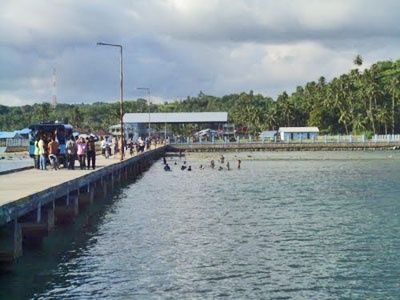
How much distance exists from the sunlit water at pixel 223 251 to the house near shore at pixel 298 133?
334 feet

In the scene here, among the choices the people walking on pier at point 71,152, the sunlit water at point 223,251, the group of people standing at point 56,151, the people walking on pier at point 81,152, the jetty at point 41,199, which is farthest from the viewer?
the people walking on pier at point 81,152

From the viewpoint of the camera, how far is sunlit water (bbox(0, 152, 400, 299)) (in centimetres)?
1783

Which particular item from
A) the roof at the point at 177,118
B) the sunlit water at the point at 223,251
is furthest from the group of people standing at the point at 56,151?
the roof at the point at 177,118

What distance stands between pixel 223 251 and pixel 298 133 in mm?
123339

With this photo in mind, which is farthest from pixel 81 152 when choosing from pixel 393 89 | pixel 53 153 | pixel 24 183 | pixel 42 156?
pixel 393 89

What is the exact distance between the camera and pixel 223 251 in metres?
22.8

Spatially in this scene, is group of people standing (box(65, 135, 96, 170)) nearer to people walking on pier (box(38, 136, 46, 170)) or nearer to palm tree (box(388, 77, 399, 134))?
people walking on pier (box(38, 136, 46, 170))

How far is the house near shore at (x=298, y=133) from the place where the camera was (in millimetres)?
142750

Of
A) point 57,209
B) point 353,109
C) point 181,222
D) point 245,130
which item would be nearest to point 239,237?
point 181,222

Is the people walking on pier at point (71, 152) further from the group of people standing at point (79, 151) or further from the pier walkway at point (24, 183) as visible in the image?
the pier walkway at point (24, 183)

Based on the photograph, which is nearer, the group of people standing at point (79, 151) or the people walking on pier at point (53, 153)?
the people walking on pier at point (53, 153)

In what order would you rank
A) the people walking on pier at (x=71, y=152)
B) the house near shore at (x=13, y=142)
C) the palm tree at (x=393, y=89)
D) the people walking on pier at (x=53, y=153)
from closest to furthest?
Result: the people walking on pier at (x=53, y=153)
the people walking on pier at (x=71, y=152)
the house near shore at (x=13, y=142)
the palm tree at (x=393, y=89)

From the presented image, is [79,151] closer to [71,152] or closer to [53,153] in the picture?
[71,152]

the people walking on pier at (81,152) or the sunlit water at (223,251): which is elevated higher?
the people walking on pier at (81,152)
